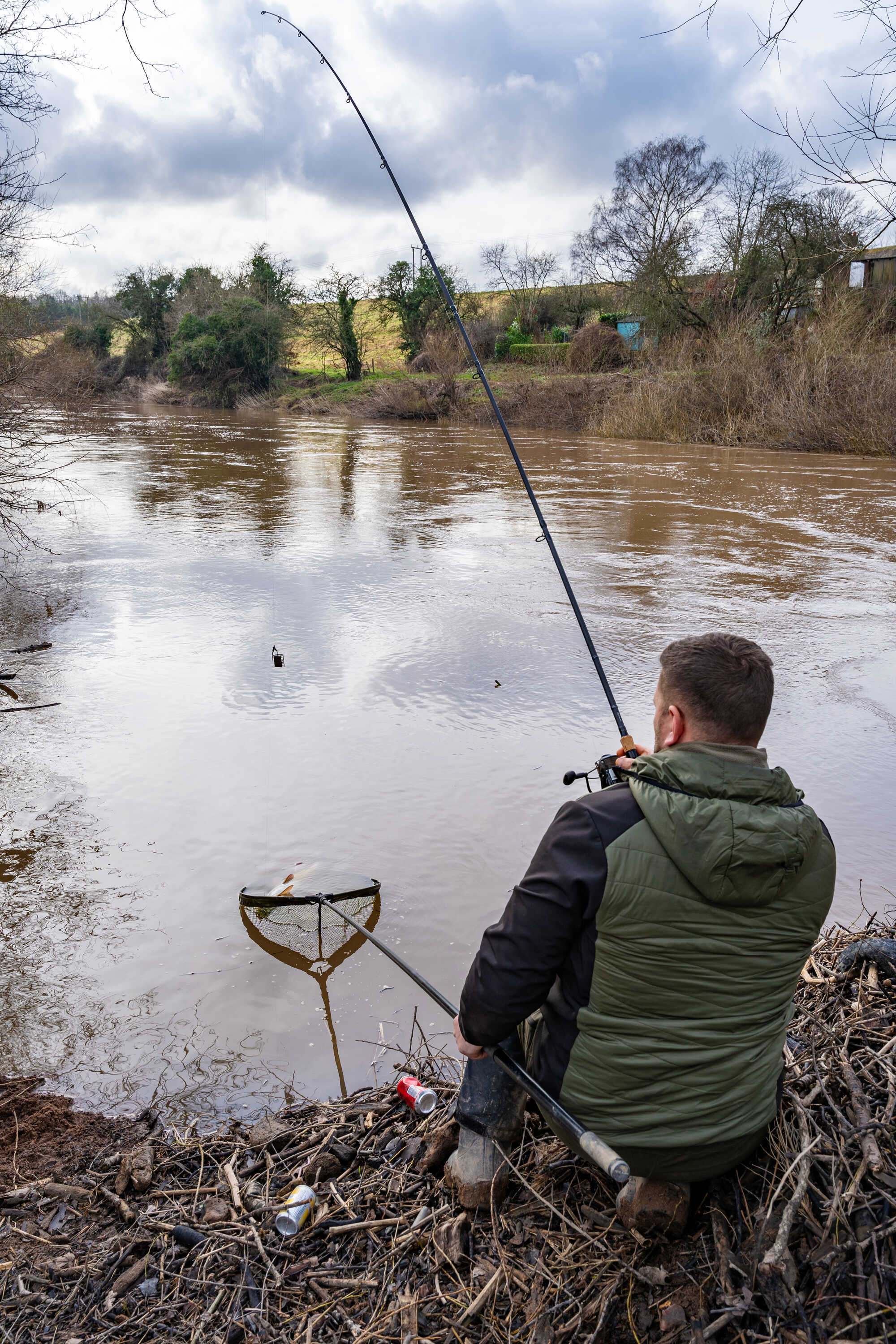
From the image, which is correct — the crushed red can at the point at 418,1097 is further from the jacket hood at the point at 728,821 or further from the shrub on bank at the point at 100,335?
the shrub on bank at the point at 100,335

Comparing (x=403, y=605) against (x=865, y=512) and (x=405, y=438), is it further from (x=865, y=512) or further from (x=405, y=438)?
(x=405, y=438)

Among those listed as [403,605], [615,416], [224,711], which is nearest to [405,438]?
[615,416]

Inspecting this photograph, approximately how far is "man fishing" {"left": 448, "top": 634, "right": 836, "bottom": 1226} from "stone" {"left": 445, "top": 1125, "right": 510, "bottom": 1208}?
344 mm

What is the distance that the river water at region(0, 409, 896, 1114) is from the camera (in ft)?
11.4

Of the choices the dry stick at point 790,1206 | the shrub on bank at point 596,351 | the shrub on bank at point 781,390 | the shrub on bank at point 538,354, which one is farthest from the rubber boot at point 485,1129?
the shrub on bank at point 538,354

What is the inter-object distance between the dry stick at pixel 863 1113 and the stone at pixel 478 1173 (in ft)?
2.71

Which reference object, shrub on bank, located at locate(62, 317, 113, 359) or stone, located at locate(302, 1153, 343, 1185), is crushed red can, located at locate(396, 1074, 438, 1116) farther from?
shrub on bank, located at locate(62, 317, 113, 359)

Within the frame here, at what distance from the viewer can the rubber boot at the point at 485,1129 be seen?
2256 mm

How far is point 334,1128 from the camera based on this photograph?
2711 mm

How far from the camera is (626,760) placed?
8.09 ft

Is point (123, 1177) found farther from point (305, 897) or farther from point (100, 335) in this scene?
point (100, 335)

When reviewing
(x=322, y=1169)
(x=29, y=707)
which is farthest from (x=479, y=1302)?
(x=29, y=707)

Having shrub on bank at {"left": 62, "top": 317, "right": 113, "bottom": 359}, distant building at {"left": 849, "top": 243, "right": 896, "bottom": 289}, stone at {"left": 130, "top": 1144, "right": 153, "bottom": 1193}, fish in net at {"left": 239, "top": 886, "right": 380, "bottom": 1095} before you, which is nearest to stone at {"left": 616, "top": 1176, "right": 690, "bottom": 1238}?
stone at {"left": 130, "top": 1144, "right": 153, "bottom": 1193}

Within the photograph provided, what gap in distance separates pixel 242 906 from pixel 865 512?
12.9 meters
